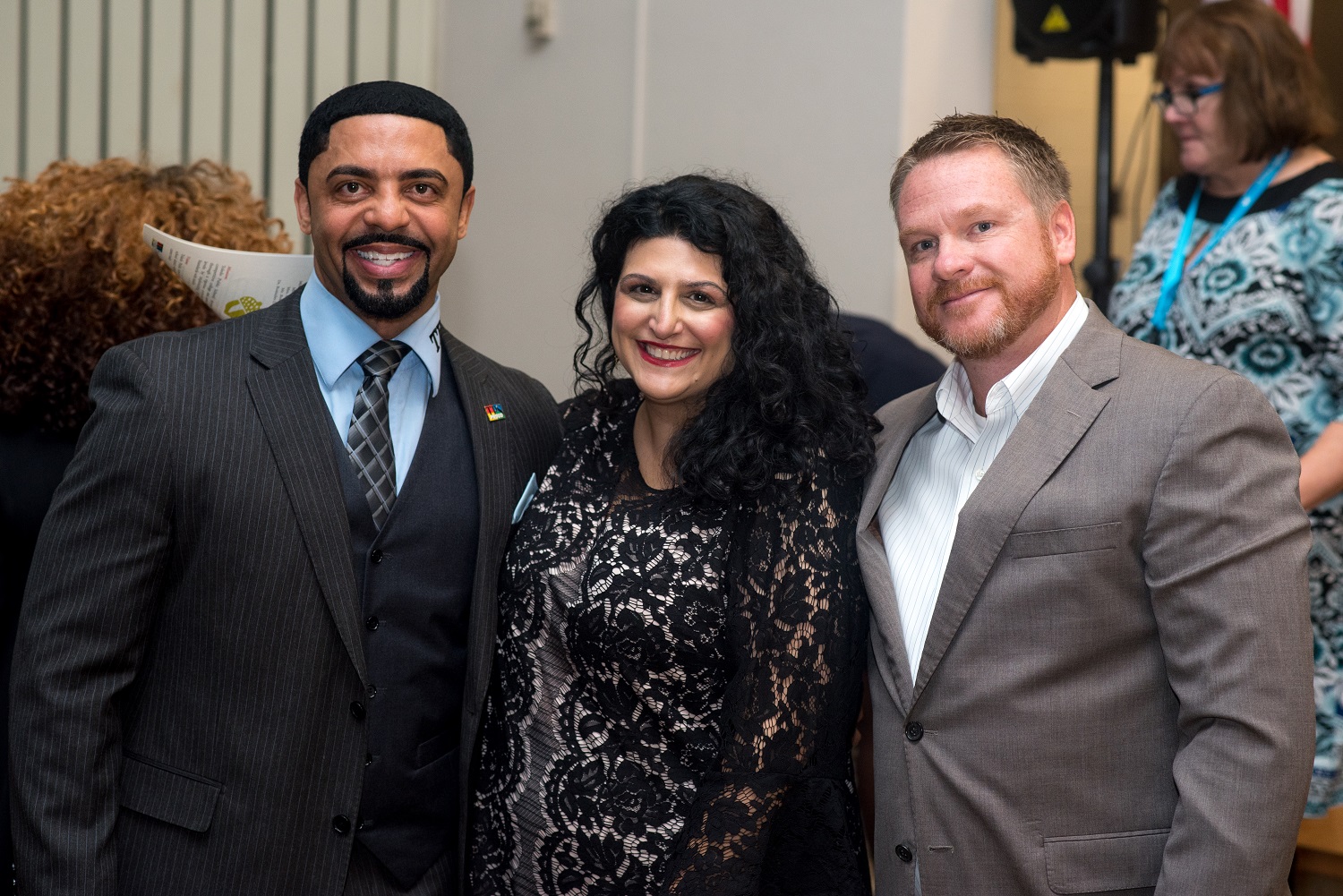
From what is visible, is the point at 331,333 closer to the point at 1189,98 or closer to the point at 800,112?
the point at 1189,98

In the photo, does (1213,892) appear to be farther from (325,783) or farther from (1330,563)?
(1330,563)

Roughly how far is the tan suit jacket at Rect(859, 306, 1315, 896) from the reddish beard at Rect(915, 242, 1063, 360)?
81 millimetres

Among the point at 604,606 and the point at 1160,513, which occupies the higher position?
the point at 1160,513

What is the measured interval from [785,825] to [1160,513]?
27.8 inches

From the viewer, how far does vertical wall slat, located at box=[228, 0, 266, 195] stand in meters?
4.31

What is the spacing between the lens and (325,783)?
1.84 metres

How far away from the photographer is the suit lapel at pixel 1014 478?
169 cm

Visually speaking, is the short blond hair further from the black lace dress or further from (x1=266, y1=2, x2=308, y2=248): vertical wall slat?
(x1=266, y1=2, x2=308, y2=248): vertical wall slat

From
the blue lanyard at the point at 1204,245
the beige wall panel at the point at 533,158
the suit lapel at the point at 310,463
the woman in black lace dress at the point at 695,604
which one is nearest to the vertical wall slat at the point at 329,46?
the beige wall panel at the point at 533,158

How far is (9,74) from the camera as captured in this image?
4.17 metres

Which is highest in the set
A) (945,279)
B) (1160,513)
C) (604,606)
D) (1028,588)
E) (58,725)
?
(945,279)

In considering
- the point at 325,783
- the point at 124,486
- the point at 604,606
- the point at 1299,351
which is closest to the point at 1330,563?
the point at 1299,351

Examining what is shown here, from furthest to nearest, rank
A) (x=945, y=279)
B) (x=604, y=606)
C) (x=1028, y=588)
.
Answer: (x=604, y=606)
(x=945, y=279)
(x=1028, y=588)

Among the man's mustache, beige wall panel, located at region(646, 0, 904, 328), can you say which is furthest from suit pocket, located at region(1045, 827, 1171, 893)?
beige wall panel, located at region(646, 0, 904, 328)
